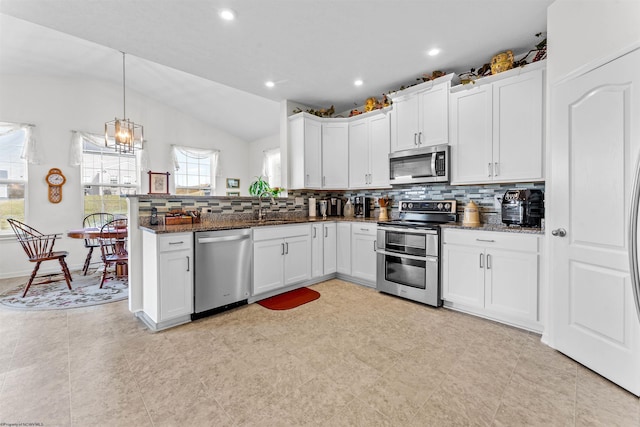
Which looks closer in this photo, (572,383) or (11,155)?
(572,383)

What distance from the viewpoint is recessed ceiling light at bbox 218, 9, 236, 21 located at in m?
2.26

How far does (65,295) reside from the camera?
347 cm

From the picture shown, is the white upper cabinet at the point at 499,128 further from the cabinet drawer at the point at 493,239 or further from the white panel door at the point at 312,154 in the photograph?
the white panel door at the point at 312,154

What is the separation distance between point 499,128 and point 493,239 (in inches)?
43.5

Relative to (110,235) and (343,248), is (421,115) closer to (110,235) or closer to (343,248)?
(343,248)

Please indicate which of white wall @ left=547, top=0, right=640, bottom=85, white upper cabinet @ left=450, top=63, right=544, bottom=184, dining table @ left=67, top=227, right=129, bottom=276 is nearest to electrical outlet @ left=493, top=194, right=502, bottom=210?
white upper cabinet @ left=450, top=63, right=544, bottom=184

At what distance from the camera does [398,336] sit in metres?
2.38

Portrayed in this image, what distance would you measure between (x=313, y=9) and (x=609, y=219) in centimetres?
261

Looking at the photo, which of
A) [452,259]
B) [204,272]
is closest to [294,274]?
[204,272]

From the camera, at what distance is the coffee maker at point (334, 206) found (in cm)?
468

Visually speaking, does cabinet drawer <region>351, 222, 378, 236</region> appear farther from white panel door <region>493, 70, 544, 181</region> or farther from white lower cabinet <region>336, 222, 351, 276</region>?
white panel door <region>493, 70, 544, 181</region>

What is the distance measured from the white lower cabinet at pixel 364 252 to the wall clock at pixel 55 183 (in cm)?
511

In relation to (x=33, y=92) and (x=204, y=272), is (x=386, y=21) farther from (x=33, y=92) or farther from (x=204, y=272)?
(x=33, y=92)

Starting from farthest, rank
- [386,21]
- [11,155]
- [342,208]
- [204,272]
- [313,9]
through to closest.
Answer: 1. [342,208]
2. [11,155]
3. [204,272]
4. [386,21]
5. [313,9]
